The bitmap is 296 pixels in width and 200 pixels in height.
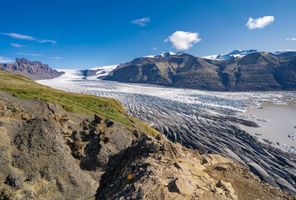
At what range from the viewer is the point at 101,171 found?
32344 mm

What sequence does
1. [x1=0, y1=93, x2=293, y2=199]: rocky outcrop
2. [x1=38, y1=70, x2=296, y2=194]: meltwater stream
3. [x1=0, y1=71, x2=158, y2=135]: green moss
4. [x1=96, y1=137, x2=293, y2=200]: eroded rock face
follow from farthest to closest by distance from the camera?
[x1=38, y1=70, x2=296, y2=194]: meltwater stream < [x1=0, y1=71, x2=158, y2=135]: green moss < [x1=0, y1=93, x2=293, y2=199]: rocky outcrop < [x1=96, y1=137, x2=293, y2=200]: eroded rock face

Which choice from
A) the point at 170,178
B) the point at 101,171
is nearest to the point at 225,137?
the point at 101,171

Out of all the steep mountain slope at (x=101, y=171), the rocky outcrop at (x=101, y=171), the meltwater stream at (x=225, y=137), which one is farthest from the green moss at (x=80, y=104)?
the rocky outcrop at (x=101, y=171)

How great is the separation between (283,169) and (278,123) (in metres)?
47.6

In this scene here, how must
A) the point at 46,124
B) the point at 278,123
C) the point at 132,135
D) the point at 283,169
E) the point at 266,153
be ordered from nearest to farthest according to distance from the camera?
the point at 46,124
the point at 132,135
the point at 283,169
the point at 266,153
the point at 278,123

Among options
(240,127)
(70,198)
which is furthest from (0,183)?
(240,127)

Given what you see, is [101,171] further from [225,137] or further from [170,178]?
[225,137]

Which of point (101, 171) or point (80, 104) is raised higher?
point (80, 104)

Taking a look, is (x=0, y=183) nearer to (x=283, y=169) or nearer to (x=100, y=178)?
(x=100, y=178)

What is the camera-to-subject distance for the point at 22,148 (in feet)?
91.6

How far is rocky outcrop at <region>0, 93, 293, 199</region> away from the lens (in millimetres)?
24094

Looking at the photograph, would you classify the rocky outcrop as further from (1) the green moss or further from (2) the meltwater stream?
(2) the meltwater stream

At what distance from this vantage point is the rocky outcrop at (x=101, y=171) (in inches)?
949

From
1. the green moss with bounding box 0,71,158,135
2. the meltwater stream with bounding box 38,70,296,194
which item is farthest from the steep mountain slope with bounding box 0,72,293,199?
the meltwater stream with bounding box 38,70,296,194
